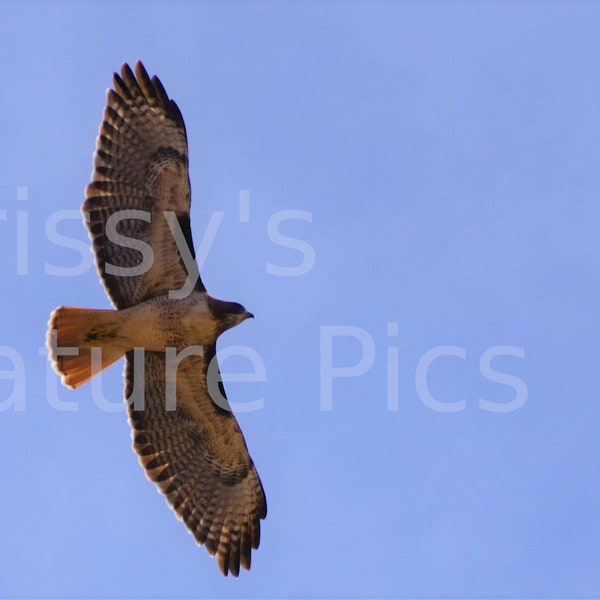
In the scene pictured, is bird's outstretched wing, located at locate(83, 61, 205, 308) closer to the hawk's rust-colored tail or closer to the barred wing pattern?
the barred wing pattern

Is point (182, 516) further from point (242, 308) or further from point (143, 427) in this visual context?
point (242, 308)

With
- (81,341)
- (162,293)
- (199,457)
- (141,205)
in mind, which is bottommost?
(199,457)

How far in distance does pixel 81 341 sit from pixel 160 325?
78 centimetres

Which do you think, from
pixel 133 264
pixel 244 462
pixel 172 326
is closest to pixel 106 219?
pixel 133 264

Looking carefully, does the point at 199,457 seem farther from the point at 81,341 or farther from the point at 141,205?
the point at 141,205

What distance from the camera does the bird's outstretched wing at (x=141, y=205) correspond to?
11.2 m

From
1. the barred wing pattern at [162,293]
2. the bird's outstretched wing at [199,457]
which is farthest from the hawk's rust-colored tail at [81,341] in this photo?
the bird's outstretched wing at [199,457]

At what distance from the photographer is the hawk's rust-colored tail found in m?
10.8

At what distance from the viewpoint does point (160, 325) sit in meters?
11.2

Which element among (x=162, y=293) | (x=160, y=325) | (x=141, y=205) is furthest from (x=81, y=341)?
(x=141, y=205)

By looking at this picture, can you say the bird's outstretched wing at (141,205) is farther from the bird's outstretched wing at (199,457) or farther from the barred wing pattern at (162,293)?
the bird's outstretched wing at (199,457)

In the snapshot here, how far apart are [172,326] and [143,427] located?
4.21 feet

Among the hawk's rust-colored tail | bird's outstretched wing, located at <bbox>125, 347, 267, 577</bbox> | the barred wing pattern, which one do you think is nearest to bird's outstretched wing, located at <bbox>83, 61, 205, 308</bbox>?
the barred wing pattern

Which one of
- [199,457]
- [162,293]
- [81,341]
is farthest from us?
[199,457]
